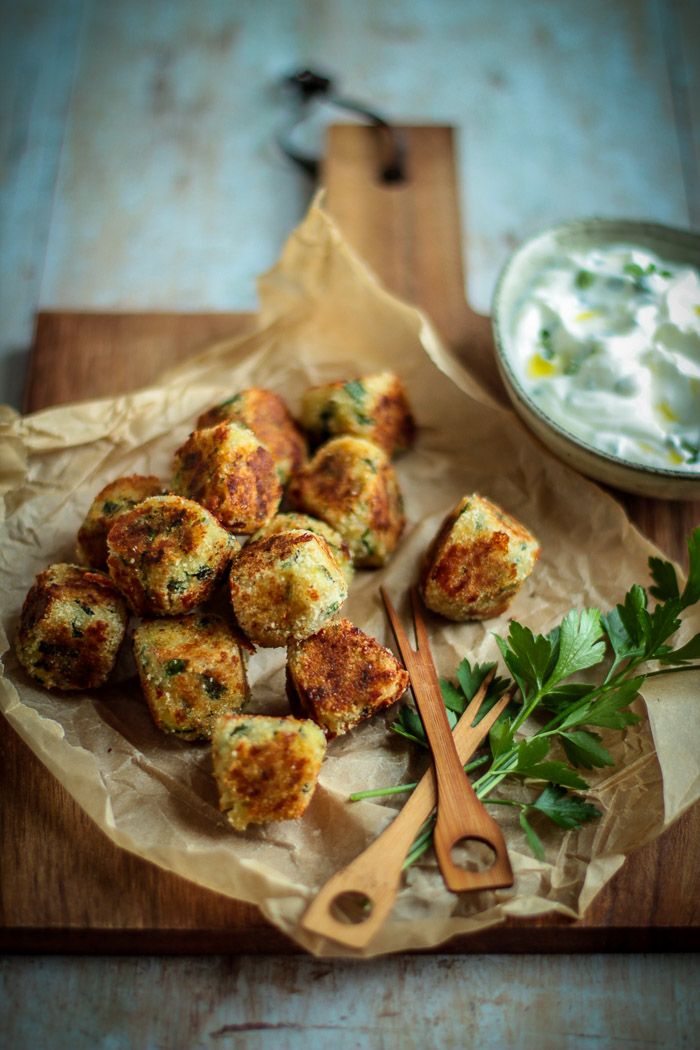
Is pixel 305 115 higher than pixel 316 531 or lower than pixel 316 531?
higher

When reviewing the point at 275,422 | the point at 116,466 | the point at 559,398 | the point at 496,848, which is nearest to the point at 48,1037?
the point at 496,848

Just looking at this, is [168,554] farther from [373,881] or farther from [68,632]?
[373,881]

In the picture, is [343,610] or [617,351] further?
[617,351]

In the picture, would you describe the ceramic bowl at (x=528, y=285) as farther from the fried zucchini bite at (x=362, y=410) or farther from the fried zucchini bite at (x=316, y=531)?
the fried zucchini bite at (x=316, y=531)

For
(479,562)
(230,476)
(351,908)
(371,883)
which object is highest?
(230,476)

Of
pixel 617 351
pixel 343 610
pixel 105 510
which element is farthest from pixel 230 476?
pixel 617 351

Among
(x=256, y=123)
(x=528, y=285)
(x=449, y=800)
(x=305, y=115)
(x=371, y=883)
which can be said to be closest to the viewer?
(x=371, y=883)

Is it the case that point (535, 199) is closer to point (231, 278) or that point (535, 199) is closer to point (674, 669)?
point (231, 278)
